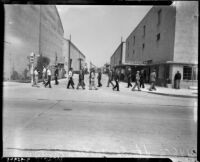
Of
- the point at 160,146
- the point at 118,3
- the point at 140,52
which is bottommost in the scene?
the point at 160,146

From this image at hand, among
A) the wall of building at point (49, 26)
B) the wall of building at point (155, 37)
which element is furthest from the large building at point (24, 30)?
the wall of building at point (155, 37)

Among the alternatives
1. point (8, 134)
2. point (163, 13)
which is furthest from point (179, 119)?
point (163, 13)

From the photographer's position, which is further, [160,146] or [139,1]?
[160,146]

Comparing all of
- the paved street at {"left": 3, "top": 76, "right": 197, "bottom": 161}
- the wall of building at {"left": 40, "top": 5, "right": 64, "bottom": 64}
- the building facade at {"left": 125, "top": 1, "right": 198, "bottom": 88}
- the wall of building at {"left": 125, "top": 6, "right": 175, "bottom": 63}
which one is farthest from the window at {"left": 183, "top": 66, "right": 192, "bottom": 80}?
the paved street at {"left": 3, "top": 76, "right": 197, "bottom": 161}

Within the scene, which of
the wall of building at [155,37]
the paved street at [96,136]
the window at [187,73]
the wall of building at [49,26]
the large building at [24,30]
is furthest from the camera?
the wall of building at [155,37]

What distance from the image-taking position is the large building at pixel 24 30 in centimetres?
273

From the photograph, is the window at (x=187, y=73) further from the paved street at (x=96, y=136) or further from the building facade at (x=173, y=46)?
the paved street at (x=96, y=136)

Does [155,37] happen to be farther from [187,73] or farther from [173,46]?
[187,73]

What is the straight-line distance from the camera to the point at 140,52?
95.4ft

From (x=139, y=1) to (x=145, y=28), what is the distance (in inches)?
1036

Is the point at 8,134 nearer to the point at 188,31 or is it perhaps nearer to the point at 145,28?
the point at 188,31

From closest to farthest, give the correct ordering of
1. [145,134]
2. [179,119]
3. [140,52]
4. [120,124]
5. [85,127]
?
[145,134], [85,127], [120,124], [179,119], [140,52]

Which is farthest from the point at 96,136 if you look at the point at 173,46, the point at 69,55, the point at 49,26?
the point at 69,55

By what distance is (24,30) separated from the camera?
23.5 ft
